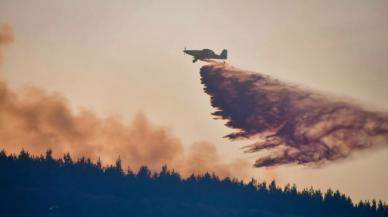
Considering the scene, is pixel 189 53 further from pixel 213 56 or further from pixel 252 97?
pixel 252 97

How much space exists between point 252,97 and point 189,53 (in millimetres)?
21300

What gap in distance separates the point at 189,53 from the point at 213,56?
25.1 feet

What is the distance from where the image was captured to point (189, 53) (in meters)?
165

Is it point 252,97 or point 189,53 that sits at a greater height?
point 189,53

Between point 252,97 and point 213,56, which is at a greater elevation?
point 213,56

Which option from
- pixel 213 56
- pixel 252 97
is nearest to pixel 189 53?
pixel 213 56

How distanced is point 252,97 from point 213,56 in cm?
1659

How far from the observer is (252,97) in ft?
536

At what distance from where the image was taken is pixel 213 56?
168 meters
